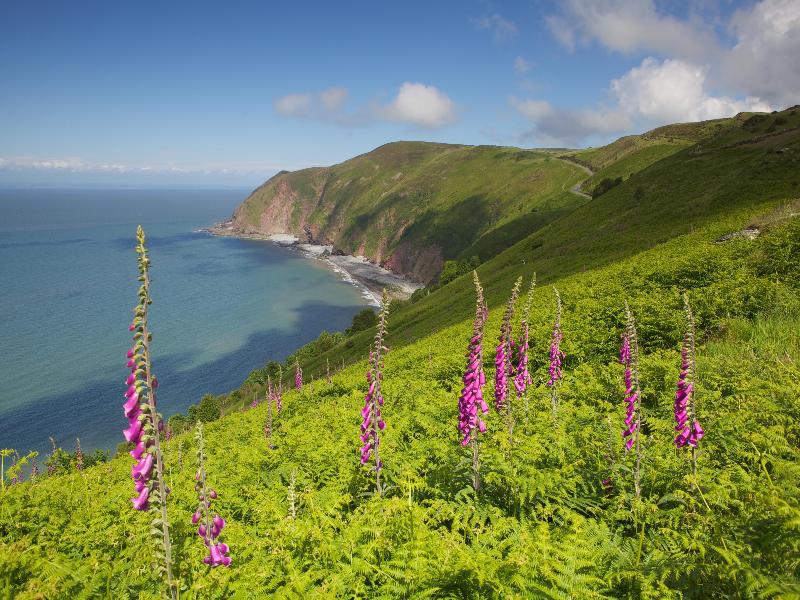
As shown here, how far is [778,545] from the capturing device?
3494mm

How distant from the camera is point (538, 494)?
6.73 m

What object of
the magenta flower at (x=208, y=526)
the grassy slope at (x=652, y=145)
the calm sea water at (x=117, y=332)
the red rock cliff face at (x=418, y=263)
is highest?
the grassy slope at (x=652, y=145)

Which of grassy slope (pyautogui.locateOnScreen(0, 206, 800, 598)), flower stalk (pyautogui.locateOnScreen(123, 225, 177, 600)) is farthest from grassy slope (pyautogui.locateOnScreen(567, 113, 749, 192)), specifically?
flower stalk (pyautogui.locateOnScreen(123, 225, 177, 600))

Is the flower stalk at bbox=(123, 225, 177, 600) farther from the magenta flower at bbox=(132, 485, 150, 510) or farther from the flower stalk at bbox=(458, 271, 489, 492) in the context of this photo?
the flower stalk at bbox=(458, 271, 489, 492)

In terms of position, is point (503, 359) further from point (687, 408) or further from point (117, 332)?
point (117, 332)

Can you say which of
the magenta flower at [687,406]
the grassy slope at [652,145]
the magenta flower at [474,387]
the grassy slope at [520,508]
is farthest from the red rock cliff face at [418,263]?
the magenta flower at [687,406]

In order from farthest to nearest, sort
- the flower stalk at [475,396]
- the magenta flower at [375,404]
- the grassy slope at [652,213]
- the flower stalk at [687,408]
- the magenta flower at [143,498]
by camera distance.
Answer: the grassy slope at [652,213]
the magenta flower at [375,404]
the flower stalk at [475,396]
the flower stalk at [687,408]
the magenta flower at [143,498]

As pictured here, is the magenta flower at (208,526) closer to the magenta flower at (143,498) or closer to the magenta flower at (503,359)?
the magenta flower at (143,498)

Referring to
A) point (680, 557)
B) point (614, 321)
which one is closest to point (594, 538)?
point (680, 557)

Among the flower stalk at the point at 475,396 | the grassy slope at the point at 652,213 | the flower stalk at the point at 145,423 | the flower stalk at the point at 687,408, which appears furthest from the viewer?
the grassy slope at the point at 652,213

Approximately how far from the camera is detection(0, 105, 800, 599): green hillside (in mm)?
4184

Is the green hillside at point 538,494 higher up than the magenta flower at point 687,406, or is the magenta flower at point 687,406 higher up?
the magenta flower at point 687,406

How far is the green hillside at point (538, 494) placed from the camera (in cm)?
418

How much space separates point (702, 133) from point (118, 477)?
16067cm
